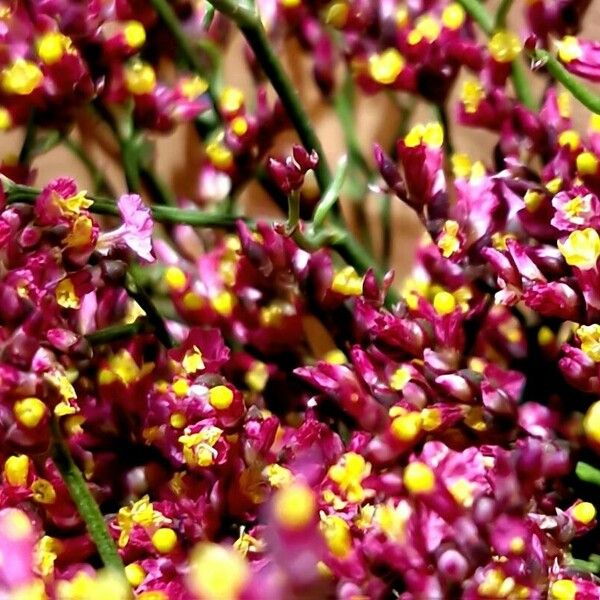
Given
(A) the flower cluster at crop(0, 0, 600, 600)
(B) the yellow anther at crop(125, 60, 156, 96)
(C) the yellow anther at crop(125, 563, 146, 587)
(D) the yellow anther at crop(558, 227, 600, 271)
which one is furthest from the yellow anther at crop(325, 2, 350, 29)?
(C) the yellow anther at crop(125, 563, 146, 587)

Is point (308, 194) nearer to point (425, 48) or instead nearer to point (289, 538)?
point (425, 48)

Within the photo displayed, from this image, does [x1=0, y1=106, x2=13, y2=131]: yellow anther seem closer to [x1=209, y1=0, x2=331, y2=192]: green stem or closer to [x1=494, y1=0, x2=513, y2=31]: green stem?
[x1=209, y1=0, x2=331, y2=192]: green stem

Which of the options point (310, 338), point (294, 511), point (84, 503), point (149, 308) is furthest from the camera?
point (310, 338)

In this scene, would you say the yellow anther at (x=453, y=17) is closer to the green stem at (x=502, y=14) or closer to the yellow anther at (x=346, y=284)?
the green stem at (x=502, y=14)

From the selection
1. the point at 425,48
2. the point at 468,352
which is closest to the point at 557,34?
the point at 425,48

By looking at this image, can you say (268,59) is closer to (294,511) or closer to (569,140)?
(569,140)

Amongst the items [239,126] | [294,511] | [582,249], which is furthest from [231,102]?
[294,511]
